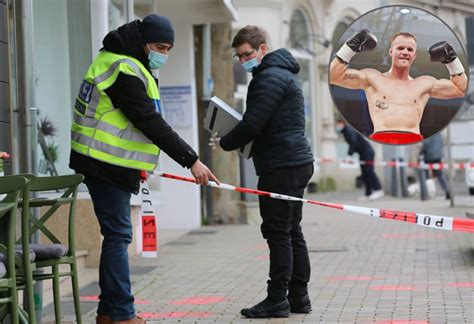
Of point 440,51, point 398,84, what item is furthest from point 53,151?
point 440,51

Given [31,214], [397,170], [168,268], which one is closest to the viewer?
[31,214]

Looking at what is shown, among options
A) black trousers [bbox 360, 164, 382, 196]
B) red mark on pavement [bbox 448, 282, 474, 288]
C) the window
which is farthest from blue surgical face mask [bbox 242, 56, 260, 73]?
the window

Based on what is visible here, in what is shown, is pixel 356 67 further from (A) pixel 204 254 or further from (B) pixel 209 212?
(B) pixel 209 212

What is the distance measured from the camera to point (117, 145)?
6.19 meters

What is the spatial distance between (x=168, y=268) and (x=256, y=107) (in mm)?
3771

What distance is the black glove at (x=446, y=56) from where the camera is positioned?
685 cm

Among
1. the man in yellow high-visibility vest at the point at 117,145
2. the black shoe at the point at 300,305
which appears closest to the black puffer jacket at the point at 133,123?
the man in yellow high-visibility vest at the point at 117,145

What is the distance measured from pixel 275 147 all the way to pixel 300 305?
1.10m

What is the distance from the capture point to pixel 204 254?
38.3ft

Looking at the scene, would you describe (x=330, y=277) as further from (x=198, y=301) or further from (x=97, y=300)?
(x=97, y=300)

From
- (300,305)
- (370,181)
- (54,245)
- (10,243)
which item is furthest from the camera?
(370,181)

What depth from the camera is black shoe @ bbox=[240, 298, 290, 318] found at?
22.9ft

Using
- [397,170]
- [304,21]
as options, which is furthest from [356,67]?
[304,21]

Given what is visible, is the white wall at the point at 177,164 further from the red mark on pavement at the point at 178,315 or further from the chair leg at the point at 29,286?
the chair leg at the point at 29,286
